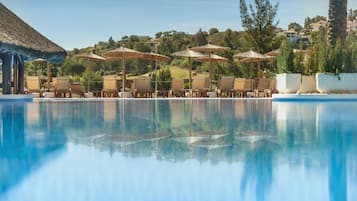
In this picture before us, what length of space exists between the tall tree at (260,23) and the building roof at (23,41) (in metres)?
11.3

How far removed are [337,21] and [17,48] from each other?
11.2m

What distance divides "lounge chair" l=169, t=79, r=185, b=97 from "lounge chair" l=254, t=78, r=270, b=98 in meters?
2.93

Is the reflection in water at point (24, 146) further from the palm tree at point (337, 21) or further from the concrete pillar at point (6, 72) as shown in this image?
the palm tree at point (337, 21)

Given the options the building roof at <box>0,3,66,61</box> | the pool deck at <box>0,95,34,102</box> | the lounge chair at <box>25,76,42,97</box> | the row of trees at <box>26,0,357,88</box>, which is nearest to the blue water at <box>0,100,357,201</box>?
the building roof at <box>0,3,66,61</box>

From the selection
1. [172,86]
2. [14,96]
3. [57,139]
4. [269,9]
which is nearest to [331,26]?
[172,86]

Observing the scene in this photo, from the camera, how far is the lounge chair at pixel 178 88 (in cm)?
1847

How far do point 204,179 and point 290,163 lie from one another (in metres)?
1.16

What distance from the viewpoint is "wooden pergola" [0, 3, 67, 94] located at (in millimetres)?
14820

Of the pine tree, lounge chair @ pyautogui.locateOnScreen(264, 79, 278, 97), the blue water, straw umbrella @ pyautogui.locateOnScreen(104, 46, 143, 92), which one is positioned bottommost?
the blue water

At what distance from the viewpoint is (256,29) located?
25.7 metres

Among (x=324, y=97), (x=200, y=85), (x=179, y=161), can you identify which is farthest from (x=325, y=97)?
(x=179, y=161)

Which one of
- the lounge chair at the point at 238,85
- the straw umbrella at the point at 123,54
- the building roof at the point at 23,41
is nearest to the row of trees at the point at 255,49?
the lounge chair at the point at 238,85

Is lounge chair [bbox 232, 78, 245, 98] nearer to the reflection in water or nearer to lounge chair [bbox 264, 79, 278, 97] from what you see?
lounge chair [bbox 264, 79, 278, 97]

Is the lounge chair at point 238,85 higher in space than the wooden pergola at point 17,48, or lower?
lower
